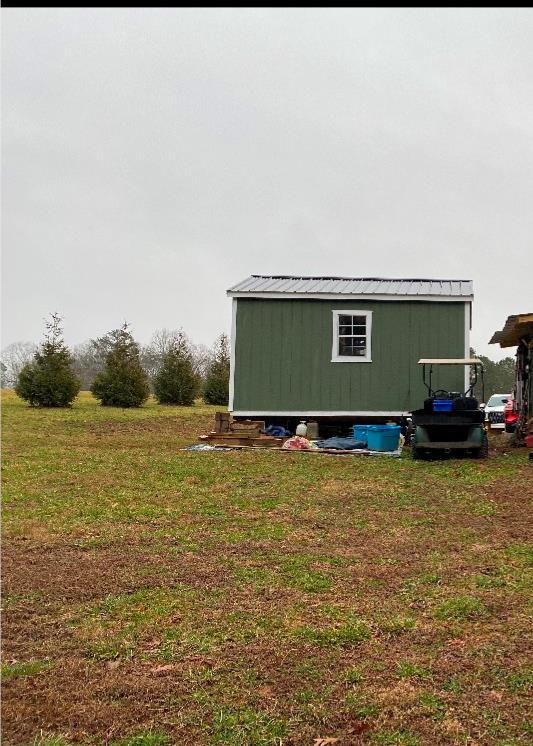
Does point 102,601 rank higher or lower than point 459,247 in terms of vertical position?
lower

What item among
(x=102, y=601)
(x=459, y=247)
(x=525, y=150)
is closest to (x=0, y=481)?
(x=102, y=601)

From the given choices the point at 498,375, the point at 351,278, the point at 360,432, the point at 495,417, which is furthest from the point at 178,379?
the point at 498,375

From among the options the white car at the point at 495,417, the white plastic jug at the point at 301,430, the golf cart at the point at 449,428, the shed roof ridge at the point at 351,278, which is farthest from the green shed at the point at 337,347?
the white car at the point at 495,417

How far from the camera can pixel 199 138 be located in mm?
11422

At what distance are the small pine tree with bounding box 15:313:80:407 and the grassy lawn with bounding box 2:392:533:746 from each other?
14568mm

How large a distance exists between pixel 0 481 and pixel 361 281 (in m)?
9.89

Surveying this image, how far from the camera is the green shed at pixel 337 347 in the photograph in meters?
14.3

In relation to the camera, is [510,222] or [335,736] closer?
[335,736]

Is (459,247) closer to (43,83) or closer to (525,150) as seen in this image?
(525,150)

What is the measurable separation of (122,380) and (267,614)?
2104cm

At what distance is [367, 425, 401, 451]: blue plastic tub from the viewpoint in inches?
490

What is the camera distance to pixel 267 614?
3914 millimetres

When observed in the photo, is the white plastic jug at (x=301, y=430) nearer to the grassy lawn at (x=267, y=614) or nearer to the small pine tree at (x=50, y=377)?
the grassy lawn at (x=267, y=614)

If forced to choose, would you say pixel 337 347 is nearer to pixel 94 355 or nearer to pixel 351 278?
pixel 351 278
